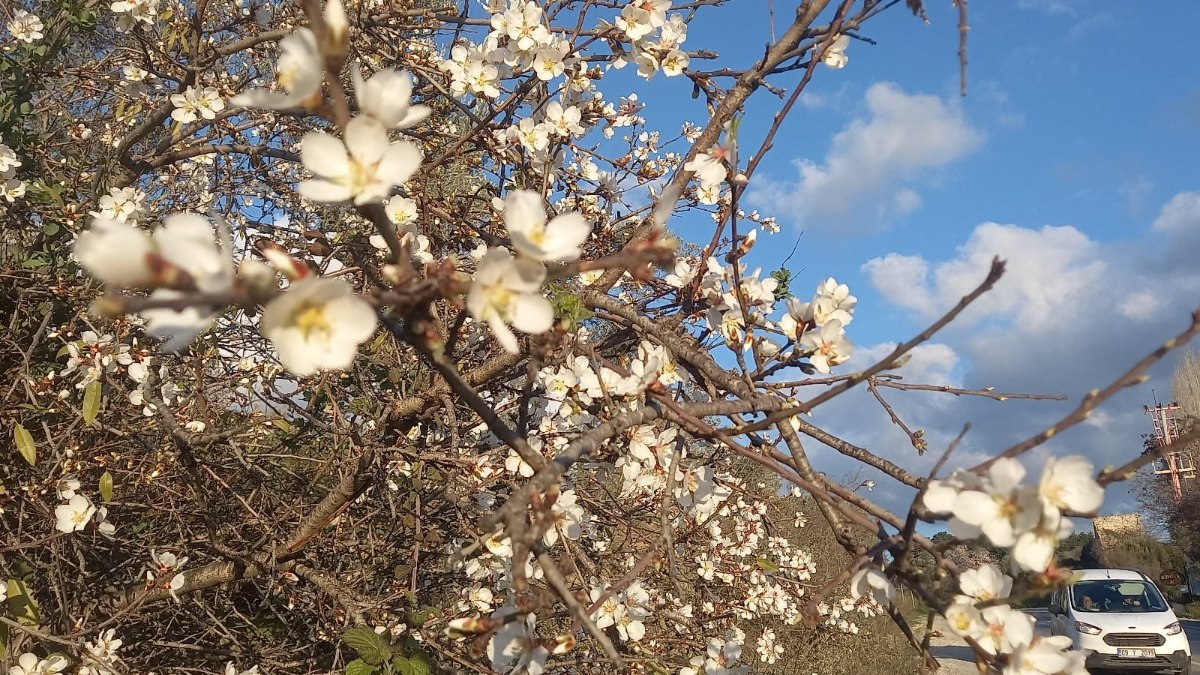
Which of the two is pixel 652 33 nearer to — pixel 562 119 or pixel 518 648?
pixel 562 119

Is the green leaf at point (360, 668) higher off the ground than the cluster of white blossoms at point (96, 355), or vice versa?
the cluster of white blossoms at point (96, 355)

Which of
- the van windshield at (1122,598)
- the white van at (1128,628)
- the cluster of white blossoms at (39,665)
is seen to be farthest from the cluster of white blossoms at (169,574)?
the van windshield at (1122,598)

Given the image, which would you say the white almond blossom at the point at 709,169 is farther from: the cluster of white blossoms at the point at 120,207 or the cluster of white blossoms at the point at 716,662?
the cluster of white blossoms at the point at 120,207

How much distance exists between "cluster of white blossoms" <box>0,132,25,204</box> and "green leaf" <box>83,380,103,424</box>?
2.60ft

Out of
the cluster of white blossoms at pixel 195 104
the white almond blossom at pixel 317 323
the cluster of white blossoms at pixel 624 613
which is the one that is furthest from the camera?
the cluster of white blossoms at pixel 195 104

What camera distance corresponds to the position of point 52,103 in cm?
325

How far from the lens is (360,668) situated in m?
1.93

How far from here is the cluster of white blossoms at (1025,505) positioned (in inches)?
37.5

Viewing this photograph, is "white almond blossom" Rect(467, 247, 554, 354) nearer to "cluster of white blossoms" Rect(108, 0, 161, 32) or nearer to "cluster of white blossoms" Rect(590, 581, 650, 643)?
"cluster of white blossoms" Rect(590, 581, 650, 643)

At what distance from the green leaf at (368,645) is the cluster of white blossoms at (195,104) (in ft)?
6.33

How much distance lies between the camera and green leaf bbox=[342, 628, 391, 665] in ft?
6.27

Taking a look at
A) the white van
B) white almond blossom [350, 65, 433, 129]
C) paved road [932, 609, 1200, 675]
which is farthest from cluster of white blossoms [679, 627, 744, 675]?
the white van

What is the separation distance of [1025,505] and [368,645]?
1588 millimetres

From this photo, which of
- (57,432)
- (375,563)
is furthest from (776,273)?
(57,432)
